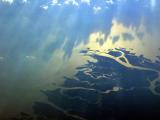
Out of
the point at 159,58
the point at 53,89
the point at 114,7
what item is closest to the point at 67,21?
the point at 114,7

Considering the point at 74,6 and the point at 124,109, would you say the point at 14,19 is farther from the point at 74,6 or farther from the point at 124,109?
the point at 124,109

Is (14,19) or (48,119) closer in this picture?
(14,19)

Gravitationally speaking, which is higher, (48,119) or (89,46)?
(89,46)

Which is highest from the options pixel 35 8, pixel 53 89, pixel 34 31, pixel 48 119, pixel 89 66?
pixel 35 8

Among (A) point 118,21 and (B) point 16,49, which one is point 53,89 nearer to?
(B) point 16,49

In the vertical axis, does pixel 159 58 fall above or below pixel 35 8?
below

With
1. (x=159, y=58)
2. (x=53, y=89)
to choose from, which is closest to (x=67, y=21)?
(x=53, y=89)
